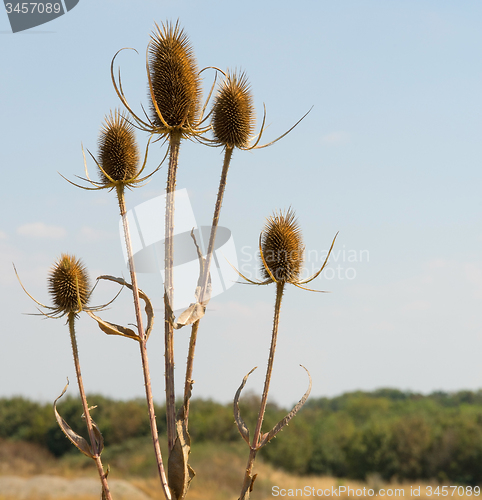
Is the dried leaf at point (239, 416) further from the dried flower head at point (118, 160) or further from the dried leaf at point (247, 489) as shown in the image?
the dried flower head at point (118, 160)

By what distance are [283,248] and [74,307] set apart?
2313 millimetres

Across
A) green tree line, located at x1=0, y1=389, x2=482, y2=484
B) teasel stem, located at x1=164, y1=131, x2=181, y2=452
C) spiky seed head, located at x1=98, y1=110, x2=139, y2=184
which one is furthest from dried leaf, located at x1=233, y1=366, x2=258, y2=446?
green tree line, located at x1=0, y1=389, x2=482, y2=484

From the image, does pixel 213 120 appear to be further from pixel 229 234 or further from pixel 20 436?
pixel 20 436

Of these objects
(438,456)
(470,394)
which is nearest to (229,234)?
(438,456)

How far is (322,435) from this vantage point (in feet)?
130

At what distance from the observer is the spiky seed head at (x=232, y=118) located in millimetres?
5379

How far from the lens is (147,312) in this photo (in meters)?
5.30

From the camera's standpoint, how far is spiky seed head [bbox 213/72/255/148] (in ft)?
17.6

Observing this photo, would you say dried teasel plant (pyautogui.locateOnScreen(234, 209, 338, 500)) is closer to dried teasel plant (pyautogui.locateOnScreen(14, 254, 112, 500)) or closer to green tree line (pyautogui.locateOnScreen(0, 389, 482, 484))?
dried teasel plant (pyautogui.locateOnScreen(14, 254, 112, 500))

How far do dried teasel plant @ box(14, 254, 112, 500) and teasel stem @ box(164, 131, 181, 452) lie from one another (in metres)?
0.81

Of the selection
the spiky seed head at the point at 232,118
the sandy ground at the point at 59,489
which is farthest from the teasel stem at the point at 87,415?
the sandy ground at the point at 59,489

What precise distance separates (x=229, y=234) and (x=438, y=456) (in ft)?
112

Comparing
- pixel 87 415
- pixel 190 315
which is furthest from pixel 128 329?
pixel 87 415

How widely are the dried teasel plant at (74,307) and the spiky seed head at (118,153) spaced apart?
1.06m
